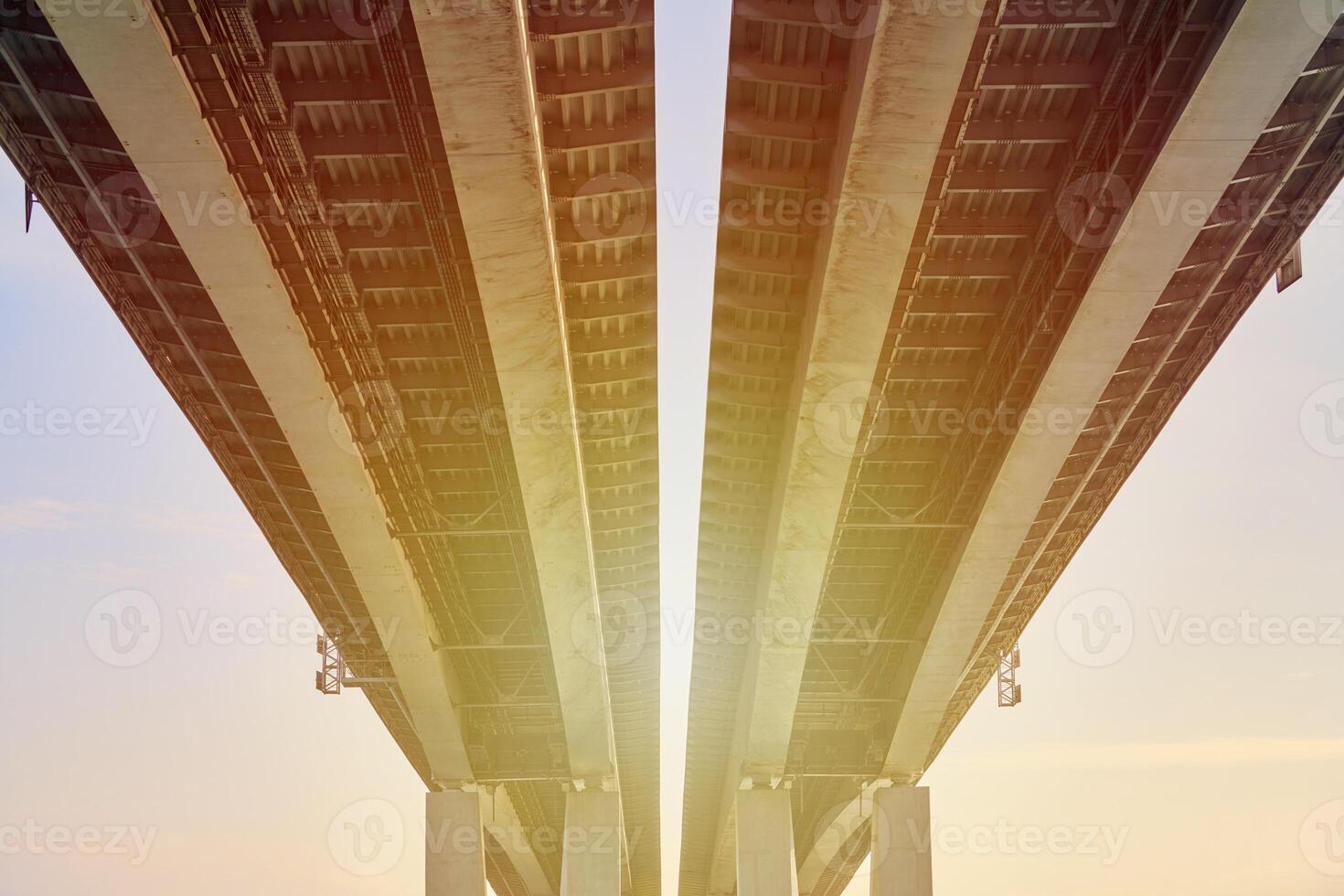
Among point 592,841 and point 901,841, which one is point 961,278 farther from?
point 592,841

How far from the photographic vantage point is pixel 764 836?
3444cm

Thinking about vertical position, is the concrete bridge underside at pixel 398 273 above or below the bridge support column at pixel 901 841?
above

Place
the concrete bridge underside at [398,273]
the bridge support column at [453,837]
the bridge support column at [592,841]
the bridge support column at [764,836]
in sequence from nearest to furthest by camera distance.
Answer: the concrete bridge underside at [398,273] → the bridge support column at [453,837] → the bridge support column at [592,841] → the bridge support column at [764,836]

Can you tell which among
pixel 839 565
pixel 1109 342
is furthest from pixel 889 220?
pixel 839 565

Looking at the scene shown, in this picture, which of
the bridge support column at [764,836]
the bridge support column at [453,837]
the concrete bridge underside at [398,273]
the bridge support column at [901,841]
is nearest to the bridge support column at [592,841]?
the bridge support column at [453,837]

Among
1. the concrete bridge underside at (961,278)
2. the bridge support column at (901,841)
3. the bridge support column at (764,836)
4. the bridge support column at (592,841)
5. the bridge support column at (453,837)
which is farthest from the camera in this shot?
the bridge support column at (764,836)

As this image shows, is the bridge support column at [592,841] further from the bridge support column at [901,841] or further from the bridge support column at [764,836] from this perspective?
the bridge support column at [901,841]

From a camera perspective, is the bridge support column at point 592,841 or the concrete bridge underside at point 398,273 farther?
the bridge support column at point 592,841

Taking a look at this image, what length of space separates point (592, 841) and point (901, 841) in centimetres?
911

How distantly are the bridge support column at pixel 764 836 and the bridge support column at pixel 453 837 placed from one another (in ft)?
26.0

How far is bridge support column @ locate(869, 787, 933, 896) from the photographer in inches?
1251

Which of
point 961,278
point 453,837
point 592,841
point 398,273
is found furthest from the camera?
point 592,841

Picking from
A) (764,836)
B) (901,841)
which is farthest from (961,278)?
(764,836)

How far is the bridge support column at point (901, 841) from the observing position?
104 feet
